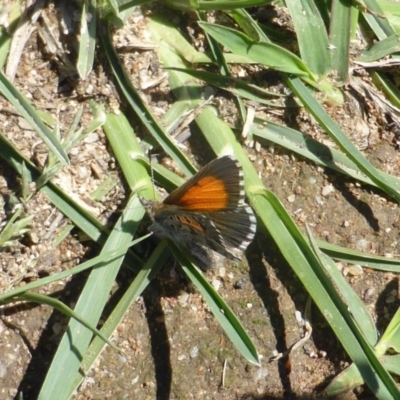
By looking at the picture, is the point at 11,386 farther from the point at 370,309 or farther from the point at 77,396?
the point at 370,309

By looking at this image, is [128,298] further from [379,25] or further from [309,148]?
[379,25]

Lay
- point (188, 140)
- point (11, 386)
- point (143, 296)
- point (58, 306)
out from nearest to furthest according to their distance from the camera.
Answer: point (58, 306) → point (11, 386) → point (143, 296) → point (188, 140)

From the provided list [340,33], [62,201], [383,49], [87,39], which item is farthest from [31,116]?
[383,49]

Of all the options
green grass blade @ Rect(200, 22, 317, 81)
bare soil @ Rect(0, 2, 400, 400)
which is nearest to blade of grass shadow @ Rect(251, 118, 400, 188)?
bare soil @ Rect(0, 2, 400, 400)

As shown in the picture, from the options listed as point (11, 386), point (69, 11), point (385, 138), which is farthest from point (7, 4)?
point (385, 138)

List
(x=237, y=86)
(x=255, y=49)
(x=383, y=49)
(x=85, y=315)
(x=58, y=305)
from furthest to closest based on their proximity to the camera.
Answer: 1. (x=383, y=49)
2. (x=237, y=86)
3. (x=255, y=49)
4. (x=85, y=315)
5. (x=58, y=305)

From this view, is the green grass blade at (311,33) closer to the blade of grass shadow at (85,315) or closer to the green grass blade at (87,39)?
the green grass blade at (87,39)

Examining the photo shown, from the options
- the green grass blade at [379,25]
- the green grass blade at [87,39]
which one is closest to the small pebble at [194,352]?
the green grass blade at [87,39]
